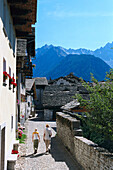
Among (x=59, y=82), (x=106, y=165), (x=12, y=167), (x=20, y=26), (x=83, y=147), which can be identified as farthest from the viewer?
(x=59, y=82)

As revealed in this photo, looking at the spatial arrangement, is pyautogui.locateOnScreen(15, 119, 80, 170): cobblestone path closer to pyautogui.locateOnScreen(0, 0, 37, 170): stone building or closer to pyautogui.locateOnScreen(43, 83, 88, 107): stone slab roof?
pyautogui.locateOnScreen(0, 0, 37, 170): stone building

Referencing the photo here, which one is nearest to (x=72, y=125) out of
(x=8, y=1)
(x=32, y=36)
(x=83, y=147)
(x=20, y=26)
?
(x=83, y=147)

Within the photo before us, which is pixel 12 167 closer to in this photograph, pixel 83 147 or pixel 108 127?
pixel 83 147

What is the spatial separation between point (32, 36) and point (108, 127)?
16.9m

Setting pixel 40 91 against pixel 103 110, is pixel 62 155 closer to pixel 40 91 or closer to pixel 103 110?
pixel 103 110

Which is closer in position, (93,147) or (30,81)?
(93,147)

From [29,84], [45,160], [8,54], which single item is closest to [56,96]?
[29,84]

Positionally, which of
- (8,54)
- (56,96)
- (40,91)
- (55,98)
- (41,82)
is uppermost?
(41,82)

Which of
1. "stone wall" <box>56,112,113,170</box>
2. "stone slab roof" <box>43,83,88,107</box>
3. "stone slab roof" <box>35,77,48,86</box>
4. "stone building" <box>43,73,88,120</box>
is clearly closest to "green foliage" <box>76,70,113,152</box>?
"stone wall" <box>56,112,113,170</box>

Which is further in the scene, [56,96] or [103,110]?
[56,96]

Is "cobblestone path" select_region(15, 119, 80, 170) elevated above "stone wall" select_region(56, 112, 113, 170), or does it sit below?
below

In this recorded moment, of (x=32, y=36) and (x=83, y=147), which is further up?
(x=32, y=36)

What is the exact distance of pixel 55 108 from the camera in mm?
32000

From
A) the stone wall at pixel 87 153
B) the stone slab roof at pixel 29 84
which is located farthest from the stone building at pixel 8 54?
the stone slab roof at pixel 29 84
